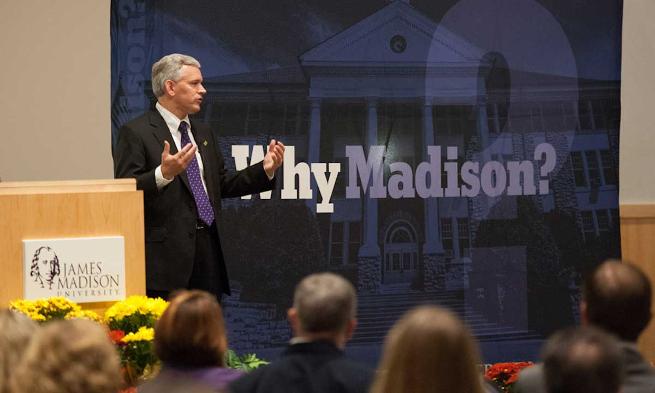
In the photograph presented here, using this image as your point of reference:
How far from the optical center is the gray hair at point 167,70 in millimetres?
5250

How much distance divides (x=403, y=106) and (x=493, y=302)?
1354mm

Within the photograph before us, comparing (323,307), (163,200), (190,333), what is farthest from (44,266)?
(323,307)

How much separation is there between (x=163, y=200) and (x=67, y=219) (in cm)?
57

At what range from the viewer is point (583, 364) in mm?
2324

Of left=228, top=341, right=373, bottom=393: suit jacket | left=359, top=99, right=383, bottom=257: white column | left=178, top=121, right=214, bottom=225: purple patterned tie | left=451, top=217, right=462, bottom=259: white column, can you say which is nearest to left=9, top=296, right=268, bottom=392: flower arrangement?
left=178, top=121, right=214, bottom=225: purple patterned tie

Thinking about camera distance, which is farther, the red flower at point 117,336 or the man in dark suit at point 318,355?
the red flower at point 117,336

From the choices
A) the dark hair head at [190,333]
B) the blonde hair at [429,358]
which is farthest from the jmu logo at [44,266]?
the blonde hair at [429,358]

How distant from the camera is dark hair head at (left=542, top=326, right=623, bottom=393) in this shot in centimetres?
232

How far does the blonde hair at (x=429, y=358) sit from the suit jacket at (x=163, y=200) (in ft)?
8.73

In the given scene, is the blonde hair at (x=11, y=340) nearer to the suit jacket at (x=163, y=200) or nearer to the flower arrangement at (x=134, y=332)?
the flower arrangement at (x=134, y=332)

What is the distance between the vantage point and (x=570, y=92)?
717cm

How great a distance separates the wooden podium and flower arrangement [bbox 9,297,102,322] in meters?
0.25

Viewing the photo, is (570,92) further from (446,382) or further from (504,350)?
(446,382)

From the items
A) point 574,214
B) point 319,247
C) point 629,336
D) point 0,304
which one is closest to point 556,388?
point 629,336
